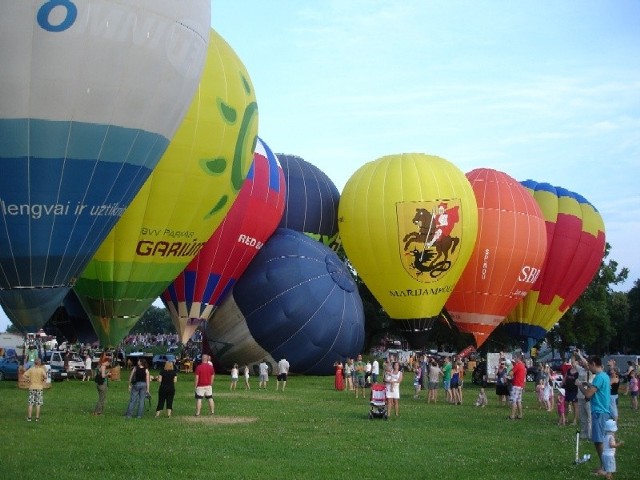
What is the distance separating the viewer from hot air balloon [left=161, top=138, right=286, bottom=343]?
24.7m

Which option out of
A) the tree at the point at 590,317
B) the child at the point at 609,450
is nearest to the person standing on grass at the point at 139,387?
the child at the point at 609,450

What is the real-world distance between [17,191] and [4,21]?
2.89 m

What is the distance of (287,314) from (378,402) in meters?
11.6

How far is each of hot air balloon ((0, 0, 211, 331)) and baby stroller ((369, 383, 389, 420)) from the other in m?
6.17

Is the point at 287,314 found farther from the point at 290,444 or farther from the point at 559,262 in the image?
the point at 290,444

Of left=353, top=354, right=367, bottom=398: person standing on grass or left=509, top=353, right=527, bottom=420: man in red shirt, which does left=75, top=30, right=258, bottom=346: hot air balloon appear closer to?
left=353, top=354, right=367, bottom=398: person standing on grass

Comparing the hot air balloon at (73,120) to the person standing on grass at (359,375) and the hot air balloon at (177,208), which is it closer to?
the hot air balloon at (177,208)

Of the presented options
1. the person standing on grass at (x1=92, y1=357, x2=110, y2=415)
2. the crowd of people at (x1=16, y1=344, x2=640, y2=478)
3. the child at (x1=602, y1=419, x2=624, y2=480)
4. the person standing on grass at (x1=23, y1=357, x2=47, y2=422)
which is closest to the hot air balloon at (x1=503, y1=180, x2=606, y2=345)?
the crowd of people at (x1=16, y1=344, x2=640, y2=478)

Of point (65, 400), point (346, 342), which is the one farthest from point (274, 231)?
point (65, 400)

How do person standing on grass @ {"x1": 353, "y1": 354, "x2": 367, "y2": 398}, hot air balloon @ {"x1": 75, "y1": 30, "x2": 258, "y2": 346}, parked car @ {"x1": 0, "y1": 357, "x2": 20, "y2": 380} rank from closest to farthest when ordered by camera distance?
hot air balloon @ {"x1": 75, "y1": 30, "x2": 258, "y2": 346}, person standing on grass @ {"x1": 353, "y1": 354, "x2": 367, "y2": 398}, parked car @ {"x1": 0, "y1": 357, "x2": 20, "y2": 380}

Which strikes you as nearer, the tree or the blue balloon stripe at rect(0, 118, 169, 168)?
the blue balloon stripe at rect(0, 118, 169, 168)

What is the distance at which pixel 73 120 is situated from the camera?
14.8 meters

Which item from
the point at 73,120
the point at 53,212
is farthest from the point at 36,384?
the point at 73,120

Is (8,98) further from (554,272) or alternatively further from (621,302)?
(621,302)
